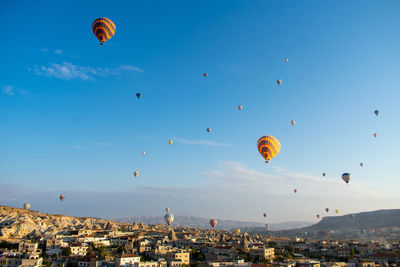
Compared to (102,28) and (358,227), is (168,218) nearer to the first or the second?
(102,28)

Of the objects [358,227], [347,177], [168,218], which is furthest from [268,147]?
[358,227]

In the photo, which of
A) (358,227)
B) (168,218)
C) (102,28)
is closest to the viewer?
(102,28)

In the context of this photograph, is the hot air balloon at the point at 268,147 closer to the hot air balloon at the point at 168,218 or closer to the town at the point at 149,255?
the town at the point at 149,255

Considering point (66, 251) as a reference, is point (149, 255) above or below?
below

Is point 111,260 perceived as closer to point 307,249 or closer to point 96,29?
point 96,29

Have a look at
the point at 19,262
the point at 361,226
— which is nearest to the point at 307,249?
the point at 19,262

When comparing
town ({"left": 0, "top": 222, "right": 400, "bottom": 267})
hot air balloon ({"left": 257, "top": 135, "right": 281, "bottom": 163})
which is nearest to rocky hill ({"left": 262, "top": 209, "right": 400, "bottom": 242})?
town ({"left": 0, "top": 222, "right": 400, "bottom": 267})

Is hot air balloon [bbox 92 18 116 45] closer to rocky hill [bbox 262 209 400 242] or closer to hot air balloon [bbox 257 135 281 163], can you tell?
hot air balloon [bbox 257 135 281 163]
